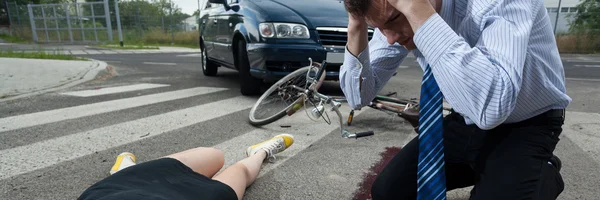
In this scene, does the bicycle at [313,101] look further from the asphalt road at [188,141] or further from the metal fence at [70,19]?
the metal fence at [70,19]

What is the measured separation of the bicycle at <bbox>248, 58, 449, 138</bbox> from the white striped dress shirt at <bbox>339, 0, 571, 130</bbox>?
168 cm

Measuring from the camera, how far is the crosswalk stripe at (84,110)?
3.70m

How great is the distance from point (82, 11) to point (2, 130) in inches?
812

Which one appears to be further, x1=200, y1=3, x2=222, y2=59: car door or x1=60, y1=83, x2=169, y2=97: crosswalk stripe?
x1=200, y1=3, x2=222, y2=59: car door

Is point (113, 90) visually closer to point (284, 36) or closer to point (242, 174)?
point (284, 36)

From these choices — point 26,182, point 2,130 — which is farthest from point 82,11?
point 26,182

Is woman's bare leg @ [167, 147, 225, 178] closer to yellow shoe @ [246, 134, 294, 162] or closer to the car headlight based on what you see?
yellow shoe @ [246, 134, 294, 162]

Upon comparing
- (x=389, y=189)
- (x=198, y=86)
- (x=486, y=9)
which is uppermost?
(x=486, y=9)

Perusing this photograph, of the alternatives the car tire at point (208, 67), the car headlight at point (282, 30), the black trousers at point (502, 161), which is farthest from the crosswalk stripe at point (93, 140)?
the car tire at point (208, 67)

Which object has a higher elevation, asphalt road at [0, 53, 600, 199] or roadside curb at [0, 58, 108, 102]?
asphalt road at [0, 53, 600, 199]

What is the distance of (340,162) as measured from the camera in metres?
2.71

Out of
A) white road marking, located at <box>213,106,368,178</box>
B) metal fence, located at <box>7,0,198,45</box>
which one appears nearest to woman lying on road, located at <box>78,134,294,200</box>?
white road marking, located at <box>213,106,368,178</box>

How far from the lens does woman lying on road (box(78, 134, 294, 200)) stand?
147 cm

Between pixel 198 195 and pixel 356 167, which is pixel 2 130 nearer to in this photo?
pixel 198 195
